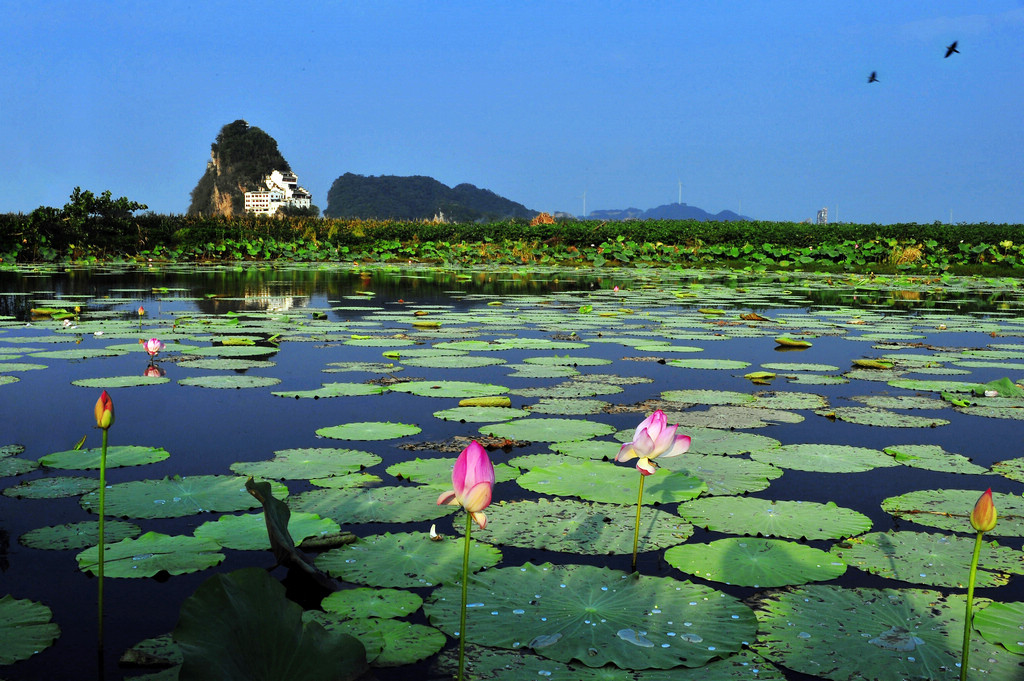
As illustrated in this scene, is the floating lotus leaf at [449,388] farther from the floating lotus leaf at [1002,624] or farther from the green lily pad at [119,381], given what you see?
the floating lotus leaf at [1002,624]

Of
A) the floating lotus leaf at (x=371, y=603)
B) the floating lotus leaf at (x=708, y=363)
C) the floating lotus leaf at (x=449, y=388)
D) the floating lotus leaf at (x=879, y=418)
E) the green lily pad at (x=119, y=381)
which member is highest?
the floating lotus leaf at (x=708, y=363)

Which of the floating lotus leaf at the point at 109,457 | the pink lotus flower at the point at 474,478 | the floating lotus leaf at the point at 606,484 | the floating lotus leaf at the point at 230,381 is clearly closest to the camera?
the pink lotus flower at the point at 474,478

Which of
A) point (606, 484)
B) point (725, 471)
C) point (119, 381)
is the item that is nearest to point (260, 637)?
point (606, 484)

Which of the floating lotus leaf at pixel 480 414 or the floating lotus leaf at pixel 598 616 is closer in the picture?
the floating lotus leaf at pixel 598 616

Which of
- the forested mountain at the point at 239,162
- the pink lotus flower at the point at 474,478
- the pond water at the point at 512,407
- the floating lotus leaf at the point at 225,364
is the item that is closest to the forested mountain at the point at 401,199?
the forested mountain at the point at 239,162

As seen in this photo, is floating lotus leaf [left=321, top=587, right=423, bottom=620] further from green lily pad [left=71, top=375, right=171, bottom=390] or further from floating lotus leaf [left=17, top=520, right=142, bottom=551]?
green lily pad [left=71, top=375, right=171, bottom=390]

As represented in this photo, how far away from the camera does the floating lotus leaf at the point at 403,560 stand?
1.43 meters

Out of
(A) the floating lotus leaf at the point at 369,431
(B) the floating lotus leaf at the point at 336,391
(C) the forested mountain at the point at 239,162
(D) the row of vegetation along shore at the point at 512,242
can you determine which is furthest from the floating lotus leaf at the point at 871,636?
(C) the forested mountain at the point at 239,162

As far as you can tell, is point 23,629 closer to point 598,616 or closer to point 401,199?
point 598,616

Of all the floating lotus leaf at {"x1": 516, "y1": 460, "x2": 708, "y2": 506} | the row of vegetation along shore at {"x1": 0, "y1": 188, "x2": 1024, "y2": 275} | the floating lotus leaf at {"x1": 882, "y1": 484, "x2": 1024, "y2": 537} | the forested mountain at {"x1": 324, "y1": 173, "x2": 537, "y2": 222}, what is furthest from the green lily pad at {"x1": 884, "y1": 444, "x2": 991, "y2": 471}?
the forested mountain at {"x1": 324, "y1": 173, "x2": 537, "y2": 222}

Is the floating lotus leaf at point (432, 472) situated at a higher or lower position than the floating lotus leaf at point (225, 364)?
lower

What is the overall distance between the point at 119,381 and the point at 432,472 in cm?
194

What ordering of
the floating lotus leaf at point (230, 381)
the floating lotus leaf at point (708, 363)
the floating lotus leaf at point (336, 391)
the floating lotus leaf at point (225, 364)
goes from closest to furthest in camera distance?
the floating lotus leaf at point (336, 391), the floating lotus leaf at point (230, 381), the floating lotus leaf at point (225, 364), the floating lotus leaf at point (708, 363)

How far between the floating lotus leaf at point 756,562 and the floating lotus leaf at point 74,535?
1174mm
